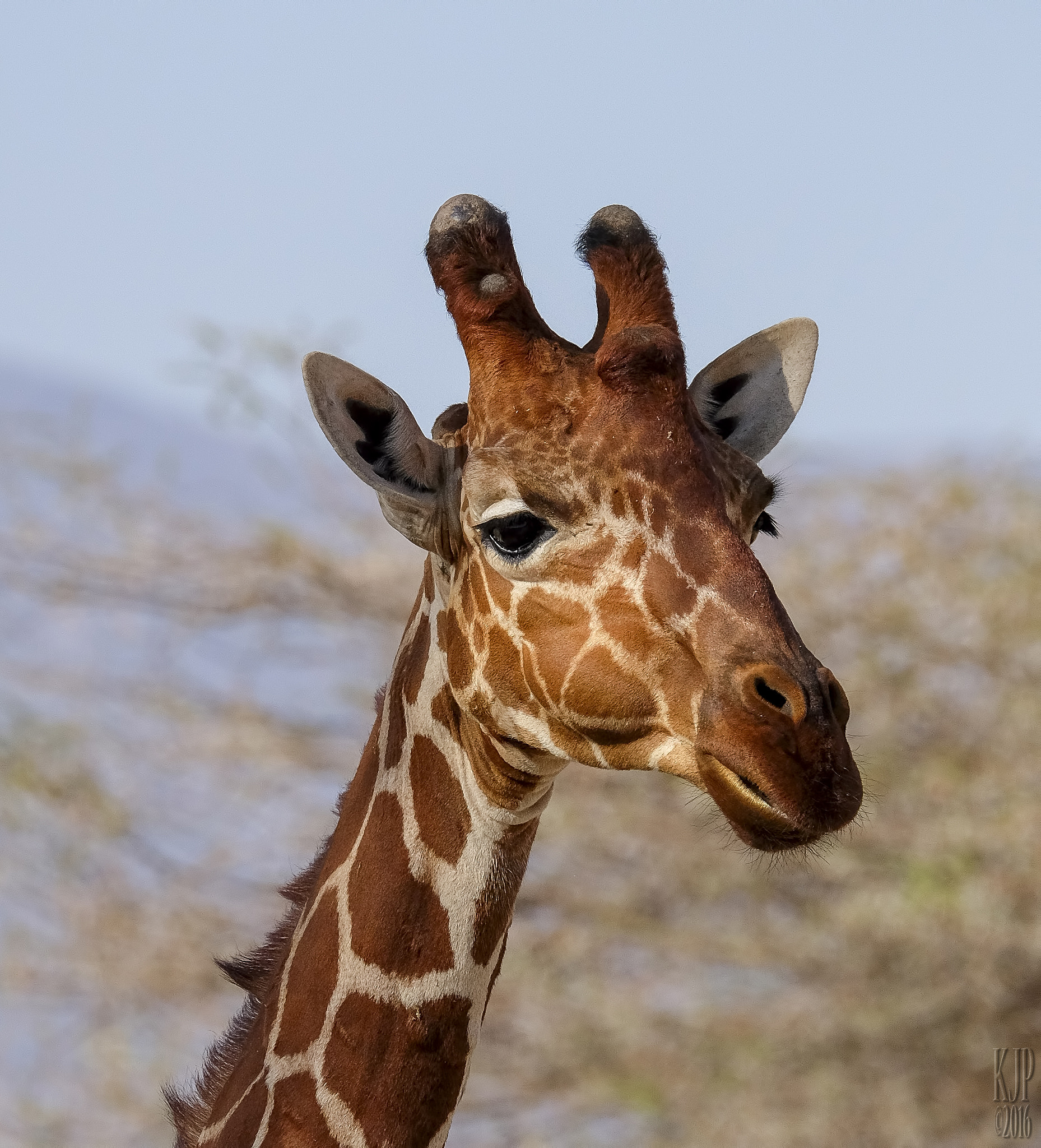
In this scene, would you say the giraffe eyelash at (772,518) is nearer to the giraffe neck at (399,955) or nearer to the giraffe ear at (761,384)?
the giraffe ear at (761,384)

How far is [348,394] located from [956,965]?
9.33m

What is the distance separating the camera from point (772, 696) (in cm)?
335

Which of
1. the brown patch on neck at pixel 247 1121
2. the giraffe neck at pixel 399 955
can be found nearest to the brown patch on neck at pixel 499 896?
the giraffe neck at pixel 399 955

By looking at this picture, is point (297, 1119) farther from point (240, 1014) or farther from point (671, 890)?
point (671, 890)

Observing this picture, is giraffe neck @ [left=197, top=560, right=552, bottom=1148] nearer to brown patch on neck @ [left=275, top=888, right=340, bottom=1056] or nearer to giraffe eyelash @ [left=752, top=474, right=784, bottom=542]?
brown patch on neck @ [left=275, top=888, right=340, bottom=1056]

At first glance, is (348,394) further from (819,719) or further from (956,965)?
(956,965)

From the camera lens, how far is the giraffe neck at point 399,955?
12.5 feet

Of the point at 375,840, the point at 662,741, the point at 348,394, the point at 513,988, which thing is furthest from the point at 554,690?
the point at 513,988

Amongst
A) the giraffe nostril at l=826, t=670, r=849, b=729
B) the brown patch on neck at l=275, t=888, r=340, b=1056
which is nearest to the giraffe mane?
the brown patch on neck at l=275, t=888, r=340, b=1056

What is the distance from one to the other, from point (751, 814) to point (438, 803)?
A: 3.35 ft

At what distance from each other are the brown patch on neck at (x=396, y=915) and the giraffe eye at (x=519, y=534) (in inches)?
33.0

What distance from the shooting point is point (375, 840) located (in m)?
4.09

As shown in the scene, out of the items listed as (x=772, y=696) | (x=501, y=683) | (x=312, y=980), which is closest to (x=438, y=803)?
(x=501, y=683)

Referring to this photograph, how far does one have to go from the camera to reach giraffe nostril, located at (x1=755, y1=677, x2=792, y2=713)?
10.9ft
